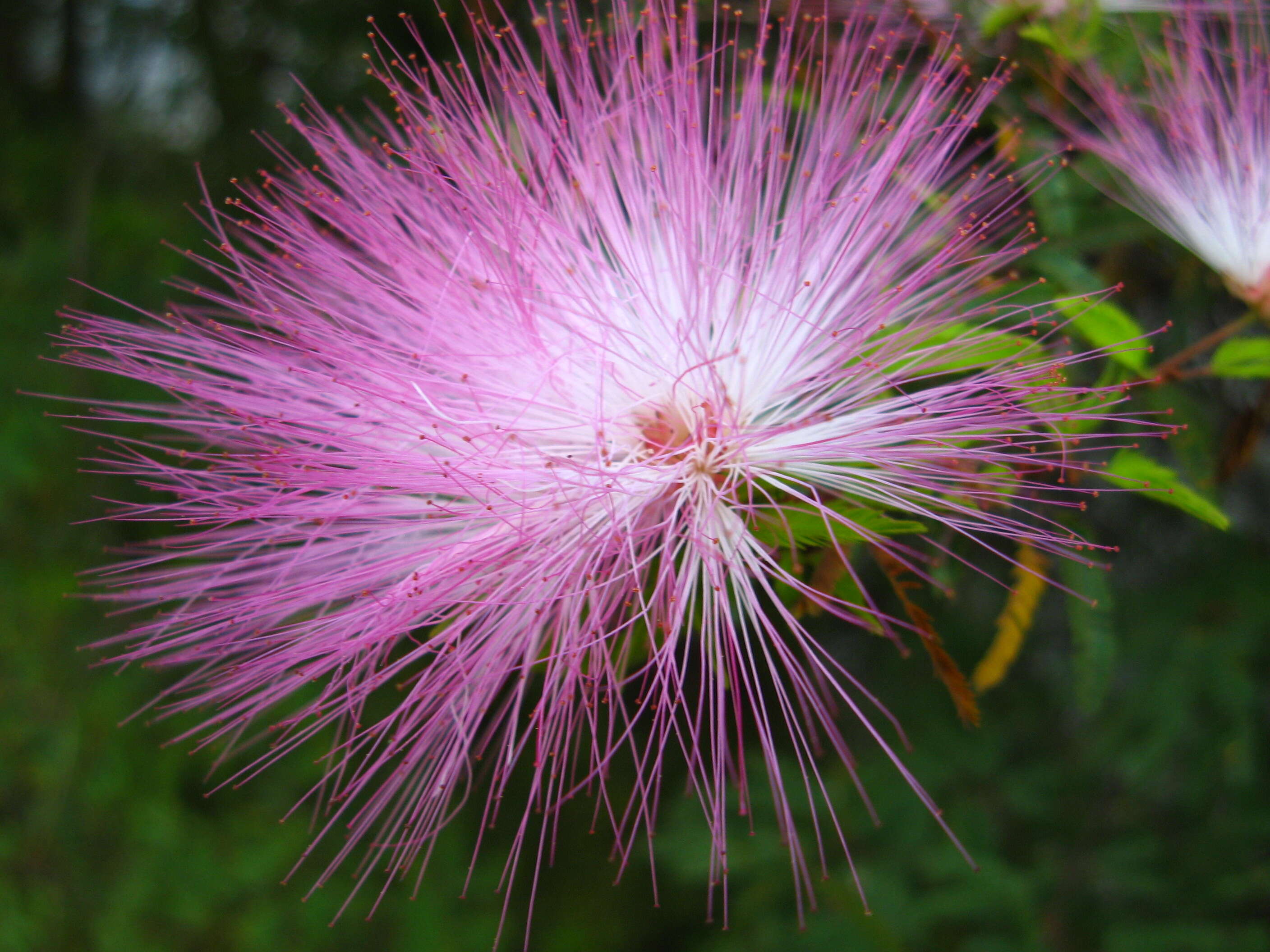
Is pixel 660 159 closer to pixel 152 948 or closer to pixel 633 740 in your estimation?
pixel 633 740

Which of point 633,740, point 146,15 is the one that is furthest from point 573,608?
point 146,15

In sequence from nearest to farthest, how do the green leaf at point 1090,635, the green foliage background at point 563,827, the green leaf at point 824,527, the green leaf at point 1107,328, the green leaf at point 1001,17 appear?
the green leaf at point 824,527 < the green leaf at point 1107,328 < the green leaf at point 1090,635 < the green leaf at point 1001,17 < the green foliage background at point 563,827

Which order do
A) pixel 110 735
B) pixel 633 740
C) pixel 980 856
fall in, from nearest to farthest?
pixel 633 740 < pixel 980 856 < pixel 110 735

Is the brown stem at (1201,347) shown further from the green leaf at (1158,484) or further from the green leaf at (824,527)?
the green leaf at (824,527)

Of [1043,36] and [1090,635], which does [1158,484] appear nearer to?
[1090,635]

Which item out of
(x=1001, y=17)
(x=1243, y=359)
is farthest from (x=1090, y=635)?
(x=1001, y=17)

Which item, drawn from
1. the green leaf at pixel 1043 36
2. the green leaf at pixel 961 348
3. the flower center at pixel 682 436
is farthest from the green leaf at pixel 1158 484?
the green leaf at pixel 1043 36
